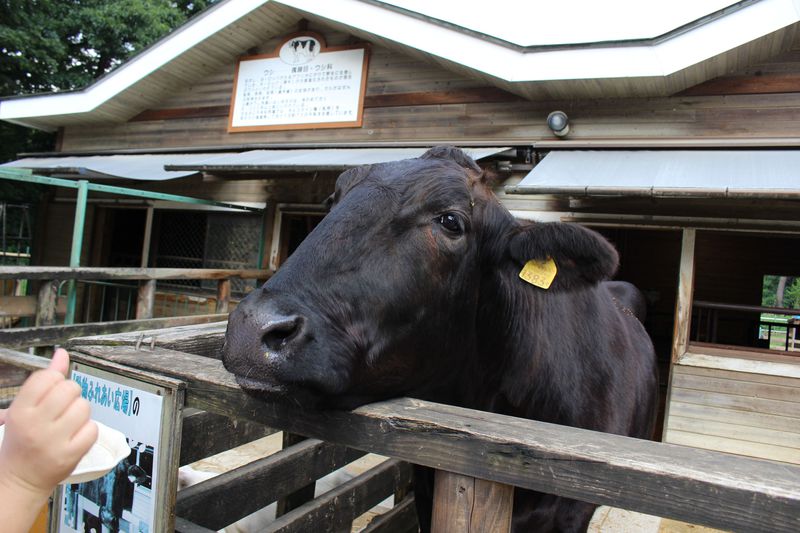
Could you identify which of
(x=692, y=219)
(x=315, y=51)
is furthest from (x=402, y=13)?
(x=692, y=219)

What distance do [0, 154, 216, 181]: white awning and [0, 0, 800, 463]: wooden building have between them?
0.17 ft

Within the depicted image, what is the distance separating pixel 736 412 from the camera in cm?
462

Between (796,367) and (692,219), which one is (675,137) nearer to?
(692,219)

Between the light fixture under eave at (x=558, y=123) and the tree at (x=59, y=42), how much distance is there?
1059cm

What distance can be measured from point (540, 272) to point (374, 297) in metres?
0.68

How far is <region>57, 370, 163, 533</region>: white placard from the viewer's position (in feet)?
5.00

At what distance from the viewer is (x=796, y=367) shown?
14.7 feet

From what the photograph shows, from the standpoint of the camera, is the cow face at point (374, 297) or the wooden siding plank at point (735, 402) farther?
the wooden siding plank at point (735, 402)

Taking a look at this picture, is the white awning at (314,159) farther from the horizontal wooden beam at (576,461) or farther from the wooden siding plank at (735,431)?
the horizontal wooden beam at (576,461)

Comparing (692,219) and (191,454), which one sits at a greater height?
(692,219)

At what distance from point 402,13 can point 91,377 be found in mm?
5191

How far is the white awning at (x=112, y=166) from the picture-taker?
6465mm

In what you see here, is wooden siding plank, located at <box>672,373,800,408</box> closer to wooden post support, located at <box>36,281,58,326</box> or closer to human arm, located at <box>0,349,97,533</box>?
human arm, located at <box>0,349,97,533</box>

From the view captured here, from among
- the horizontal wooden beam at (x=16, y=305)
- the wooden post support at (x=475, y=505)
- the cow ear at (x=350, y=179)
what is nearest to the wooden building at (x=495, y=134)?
the horizontal wooden beam at (x=16, y=305)
